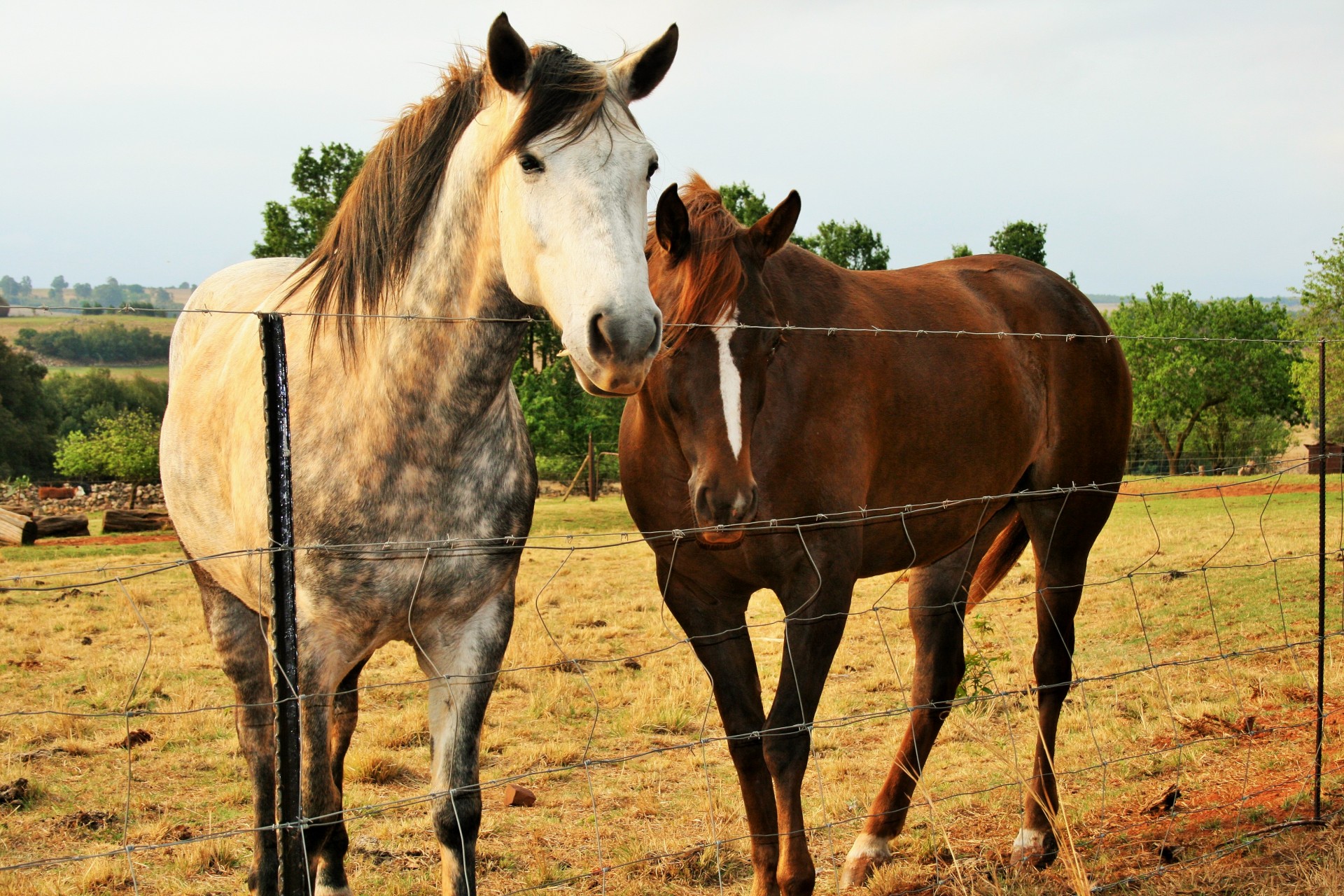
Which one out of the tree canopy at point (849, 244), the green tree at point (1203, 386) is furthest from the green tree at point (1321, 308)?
the tree canopy at point (849, 244)

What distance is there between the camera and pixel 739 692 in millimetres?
3203

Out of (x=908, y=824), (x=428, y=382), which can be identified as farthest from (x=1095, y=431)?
(x=428, y=382)

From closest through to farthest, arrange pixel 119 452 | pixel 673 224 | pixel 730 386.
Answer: pixel 730 386, pixel 673 224, pixel 119 452

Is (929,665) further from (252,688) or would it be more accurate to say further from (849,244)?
(849,244)

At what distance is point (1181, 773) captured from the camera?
4379 millimetres

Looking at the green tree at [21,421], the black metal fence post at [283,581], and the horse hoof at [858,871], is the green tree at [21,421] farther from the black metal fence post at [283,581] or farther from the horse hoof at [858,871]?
the black metal fence post at [283,581]

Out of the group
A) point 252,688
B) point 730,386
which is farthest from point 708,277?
point 252,688

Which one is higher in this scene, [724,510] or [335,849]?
[724,510]

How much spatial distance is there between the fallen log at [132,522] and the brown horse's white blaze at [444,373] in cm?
1821

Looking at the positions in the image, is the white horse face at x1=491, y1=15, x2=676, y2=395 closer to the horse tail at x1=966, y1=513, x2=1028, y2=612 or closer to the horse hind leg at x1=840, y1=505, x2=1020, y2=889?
the horse hind leg at x1=840, y1=505, x2=1020, y2=889

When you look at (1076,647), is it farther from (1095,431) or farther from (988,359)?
(988,359)

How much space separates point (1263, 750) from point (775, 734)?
121 inches

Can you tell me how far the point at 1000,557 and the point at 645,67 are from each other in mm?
3191

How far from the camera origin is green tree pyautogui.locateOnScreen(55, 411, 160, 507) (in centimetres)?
2386
